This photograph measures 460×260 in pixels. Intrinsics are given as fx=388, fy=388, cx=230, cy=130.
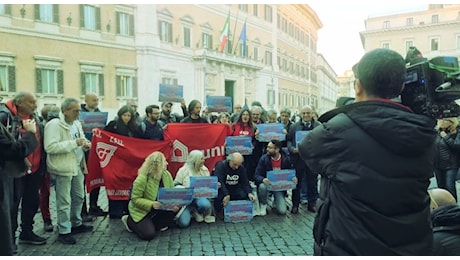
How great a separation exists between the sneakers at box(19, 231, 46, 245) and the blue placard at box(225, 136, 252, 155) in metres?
3.37

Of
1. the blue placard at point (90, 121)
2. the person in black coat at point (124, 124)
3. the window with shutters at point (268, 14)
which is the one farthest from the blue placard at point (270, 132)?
the window with shutters at point (268, 14)

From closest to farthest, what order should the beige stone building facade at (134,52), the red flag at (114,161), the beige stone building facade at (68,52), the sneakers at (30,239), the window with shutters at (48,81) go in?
the sneakers at (30,239)
the red flag at (114,161)
the beige stone building facade at (68,52)
the beige stone building facade at (134,52)
the window with shutters at (48,81)

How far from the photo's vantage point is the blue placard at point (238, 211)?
251 inches

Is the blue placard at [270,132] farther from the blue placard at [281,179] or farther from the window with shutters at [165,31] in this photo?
the window with shutters at [165,31]

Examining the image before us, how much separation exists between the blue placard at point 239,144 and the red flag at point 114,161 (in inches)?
59.0

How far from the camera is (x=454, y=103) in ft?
6.84

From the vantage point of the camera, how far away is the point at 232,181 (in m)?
6.64

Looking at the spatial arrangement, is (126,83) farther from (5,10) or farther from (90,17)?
(5,10)

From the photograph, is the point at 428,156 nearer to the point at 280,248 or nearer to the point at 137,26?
the point at 280,248

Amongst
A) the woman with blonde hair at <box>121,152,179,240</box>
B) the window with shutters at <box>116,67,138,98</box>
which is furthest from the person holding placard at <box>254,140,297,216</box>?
the window with shutters at <box>116,67,138,98</box>

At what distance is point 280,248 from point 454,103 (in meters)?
3.47

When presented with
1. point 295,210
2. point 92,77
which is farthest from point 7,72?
point 295,210

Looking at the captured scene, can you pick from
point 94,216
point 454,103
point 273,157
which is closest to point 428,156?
point 454,103

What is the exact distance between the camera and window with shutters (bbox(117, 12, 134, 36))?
24.6m
